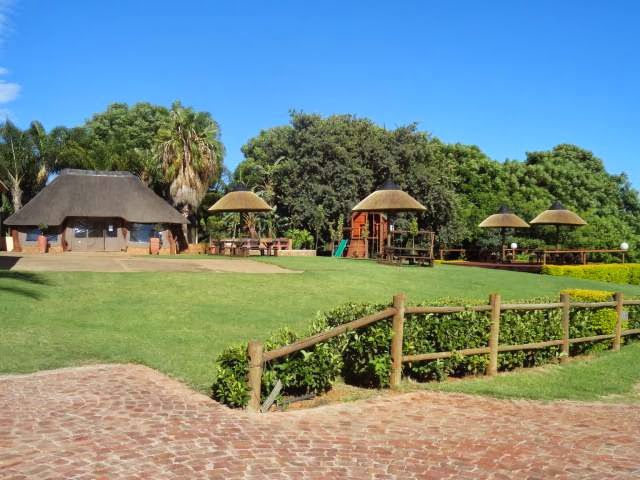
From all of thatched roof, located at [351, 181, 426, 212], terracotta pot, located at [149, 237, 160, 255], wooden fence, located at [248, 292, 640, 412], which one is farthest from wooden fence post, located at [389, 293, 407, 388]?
terracotta pot, located at [149, 237, 160, 255]

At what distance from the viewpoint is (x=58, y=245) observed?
111ft

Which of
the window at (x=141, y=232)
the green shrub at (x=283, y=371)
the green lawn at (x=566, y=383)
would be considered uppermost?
the window at (x=141, y=232)

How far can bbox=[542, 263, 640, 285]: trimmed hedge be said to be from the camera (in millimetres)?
26875

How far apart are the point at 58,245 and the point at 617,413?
107ft

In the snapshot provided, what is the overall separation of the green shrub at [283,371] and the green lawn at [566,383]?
69.4 inches

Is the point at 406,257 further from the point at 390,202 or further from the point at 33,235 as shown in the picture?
the point at 33,235

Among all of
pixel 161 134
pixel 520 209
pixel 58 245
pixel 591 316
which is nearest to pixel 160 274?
pixel 591 316

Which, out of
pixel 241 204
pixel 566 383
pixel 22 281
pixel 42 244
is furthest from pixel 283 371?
pixel 42 244

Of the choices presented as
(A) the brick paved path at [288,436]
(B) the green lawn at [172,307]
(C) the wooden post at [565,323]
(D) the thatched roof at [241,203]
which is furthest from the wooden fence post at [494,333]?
(D) the thatched roof at [241,203]

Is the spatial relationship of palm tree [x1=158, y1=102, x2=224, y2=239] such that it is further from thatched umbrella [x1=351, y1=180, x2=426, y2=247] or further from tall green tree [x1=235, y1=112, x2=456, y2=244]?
thatched umbrella [x1=351, y1=180, x2=426, y2=247]

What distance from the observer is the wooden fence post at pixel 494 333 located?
31.5 ft

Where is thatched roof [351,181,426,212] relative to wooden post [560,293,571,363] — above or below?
above

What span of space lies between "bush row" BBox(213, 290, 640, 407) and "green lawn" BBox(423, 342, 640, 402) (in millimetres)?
312

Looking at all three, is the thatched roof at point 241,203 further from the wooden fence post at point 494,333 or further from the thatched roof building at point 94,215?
the wooden fence post at point 494,333
